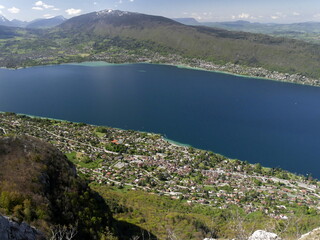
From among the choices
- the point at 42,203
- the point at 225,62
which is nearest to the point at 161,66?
the point at 225,62

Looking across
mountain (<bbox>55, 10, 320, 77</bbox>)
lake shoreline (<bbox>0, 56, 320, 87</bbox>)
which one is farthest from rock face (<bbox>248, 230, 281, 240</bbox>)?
mountain (<bbox>55, 10, 320, 77</bbox>)

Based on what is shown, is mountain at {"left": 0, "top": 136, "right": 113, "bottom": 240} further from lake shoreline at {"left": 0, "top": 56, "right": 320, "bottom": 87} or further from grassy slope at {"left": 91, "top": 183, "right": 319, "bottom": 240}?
lake shoreline at {"left": 0, "top": 56, "right": 320, "bottom": 87}

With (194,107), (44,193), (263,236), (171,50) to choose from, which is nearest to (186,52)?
(171,50)

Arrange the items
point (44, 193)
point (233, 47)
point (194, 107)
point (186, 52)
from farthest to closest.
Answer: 1. point (186, 52)
2. point (233, 47)
3. point (194, 107)
4. point (44, 193)

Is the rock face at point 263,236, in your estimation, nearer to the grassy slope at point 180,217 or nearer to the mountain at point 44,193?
the grassy slope at point 180,217

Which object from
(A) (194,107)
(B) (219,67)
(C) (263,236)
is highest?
(B) (219,67)

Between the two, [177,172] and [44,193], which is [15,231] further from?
[177,172]

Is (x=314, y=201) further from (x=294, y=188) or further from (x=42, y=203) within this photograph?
(x=42, y=203)

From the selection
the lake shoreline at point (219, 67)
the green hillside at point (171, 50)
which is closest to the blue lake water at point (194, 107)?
the lake shoreline at point (219, 67)
